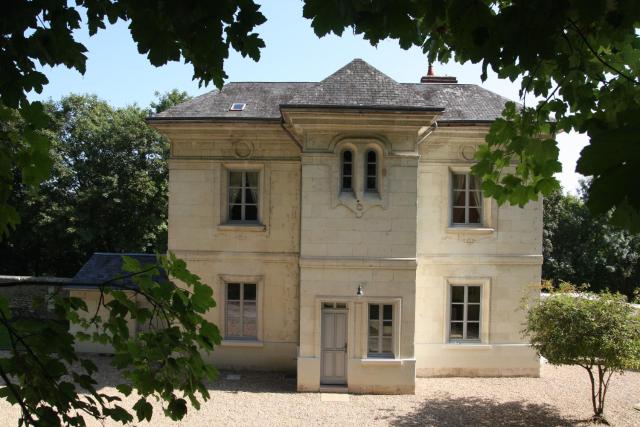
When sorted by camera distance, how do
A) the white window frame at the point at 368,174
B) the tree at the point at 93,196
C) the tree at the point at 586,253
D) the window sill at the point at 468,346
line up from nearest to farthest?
the white window frame at the point at 368,174, the window sill at the point at 468,346, the tree at the point at 93,196, the tree at the point at 586,253

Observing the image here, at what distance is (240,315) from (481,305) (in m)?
6.48

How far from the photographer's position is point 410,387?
1212 cm

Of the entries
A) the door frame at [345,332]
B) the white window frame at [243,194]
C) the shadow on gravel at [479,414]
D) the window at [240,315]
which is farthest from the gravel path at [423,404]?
the white window frame at [243,194]

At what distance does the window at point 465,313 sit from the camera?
1360cm

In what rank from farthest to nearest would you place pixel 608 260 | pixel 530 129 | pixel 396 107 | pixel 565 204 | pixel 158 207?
pixel 565 204
pixel 608 260
pixel 158 207
pixel 396 107
pixel 530 129

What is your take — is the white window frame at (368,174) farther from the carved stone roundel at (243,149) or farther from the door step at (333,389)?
the door step at (333,389)

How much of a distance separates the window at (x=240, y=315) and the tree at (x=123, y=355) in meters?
11.4

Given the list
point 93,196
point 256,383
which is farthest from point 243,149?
point 93,196

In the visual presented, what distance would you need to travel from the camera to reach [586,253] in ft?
93.1

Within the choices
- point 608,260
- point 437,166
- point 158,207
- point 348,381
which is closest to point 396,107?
point 437,166

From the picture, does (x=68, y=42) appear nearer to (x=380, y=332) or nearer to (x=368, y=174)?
(x=368, y=174)

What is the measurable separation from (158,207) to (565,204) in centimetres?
2331

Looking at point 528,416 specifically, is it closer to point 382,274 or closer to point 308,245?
point 382,274

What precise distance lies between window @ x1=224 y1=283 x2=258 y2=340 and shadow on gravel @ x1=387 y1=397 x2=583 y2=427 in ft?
15.9
